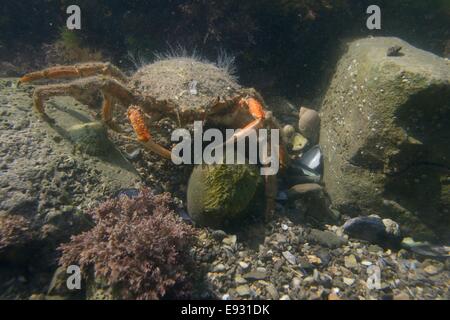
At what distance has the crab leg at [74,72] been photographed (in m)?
5.14

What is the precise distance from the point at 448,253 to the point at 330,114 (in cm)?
277

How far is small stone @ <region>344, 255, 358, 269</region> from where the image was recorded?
412 cm

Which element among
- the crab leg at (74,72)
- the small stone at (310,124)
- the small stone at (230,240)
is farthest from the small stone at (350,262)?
the crab leg at (74,72)

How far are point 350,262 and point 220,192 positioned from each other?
1.90 meters

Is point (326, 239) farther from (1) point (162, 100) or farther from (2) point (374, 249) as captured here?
(1) point (162, 100)

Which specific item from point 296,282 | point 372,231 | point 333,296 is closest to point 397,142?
point 372,231

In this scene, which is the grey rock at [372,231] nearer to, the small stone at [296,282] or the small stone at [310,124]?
the small stone at [296,282]

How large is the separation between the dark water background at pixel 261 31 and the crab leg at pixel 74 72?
6.47ft

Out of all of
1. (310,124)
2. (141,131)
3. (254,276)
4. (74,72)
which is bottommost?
(254,276)

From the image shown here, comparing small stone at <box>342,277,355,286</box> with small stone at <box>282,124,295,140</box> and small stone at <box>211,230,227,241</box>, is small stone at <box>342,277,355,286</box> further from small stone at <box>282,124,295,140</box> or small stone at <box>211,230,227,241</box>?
small stone at <box>282,124,295,140</box>

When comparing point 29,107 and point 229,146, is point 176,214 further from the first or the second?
point 29,107

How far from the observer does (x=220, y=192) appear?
160 inches

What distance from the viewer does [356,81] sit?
16.8ft
